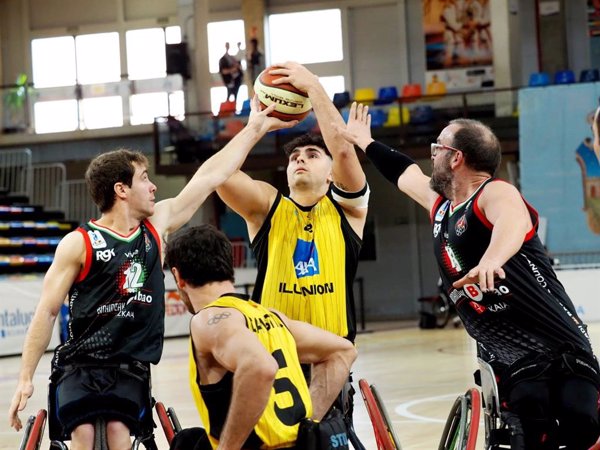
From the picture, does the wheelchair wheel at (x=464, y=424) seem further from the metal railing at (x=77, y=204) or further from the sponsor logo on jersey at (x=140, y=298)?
the metal railing at (x=77, y=204)

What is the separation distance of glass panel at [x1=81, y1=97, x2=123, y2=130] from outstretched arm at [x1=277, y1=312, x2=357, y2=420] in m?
22.6

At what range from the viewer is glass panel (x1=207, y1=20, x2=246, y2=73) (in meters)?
26.2

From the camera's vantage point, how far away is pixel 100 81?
2692 centimetres

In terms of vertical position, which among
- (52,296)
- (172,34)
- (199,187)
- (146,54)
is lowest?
(52,296)

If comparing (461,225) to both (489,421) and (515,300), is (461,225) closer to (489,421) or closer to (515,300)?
(515,300)

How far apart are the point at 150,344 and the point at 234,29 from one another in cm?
2197

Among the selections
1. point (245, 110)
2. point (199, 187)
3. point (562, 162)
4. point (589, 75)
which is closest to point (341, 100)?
point (245, 110)

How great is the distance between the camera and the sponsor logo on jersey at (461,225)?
459 cm

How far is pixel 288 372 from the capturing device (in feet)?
12.7

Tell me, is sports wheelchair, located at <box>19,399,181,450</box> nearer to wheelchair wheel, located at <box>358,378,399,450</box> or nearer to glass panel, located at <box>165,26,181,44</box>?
wheelchair wheel, located at <box>358,378,399,450</box>

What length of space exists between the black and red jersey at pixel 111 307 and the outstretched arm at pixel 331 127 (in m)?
1.19

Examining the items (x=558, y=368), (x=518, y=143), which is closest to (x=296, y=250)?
(x=558, y=368)

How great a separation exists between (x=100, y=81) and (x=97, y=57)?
2.24 feet

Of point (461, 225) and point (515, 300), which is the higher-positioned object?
point (461, 225)
